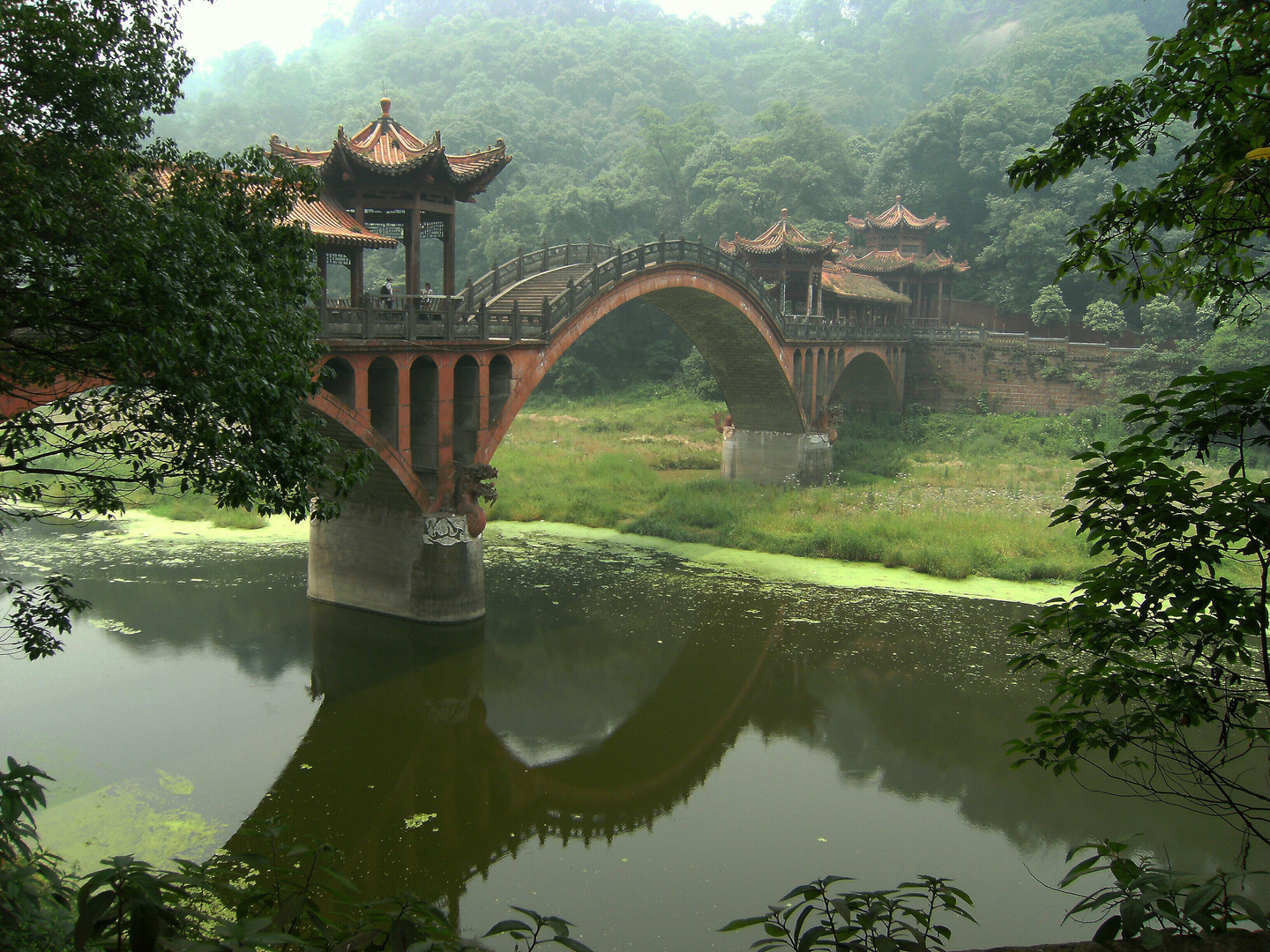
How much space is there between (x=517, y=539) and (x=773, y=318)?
12442 mm

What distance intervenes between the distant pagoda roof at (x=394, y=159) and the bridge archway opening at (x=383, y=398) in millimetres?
3667

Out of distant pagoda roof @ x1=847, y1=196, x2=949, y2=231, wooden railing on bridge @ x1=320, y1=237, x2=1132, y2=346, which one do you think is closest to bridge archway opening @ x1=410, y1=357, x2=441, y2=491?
wooden railing on bridge @ x1=320, y1=237, x2=1132, y2=346

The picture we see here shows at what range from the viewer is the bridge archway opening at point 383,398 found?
16359 millimetres

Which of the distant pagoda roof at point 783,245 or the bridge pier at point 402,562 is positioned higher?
the distant pagoda roof at point 783,245

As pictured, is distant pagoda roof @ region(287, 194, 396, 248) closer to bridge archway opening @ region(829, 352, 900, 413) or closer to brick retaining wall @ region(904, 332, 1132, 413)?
bridge archway opening @ region(829, 352, 900, 413)

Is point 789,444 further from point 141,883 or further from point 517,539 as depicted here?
point 141,883

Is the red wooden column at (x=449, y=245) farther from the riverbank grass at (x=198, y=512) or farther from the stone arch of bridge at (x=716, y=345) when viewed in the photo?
the riverbank grass at (x=198, y=512)

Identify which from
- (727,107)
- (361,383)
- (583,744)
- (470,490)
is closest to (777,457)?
(470,490)

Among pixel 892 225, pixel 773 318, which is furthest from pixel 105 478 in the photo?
pixel 892 225

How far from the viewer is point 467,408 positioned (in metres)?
18.4

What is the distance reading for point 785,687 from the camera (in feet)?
51.1

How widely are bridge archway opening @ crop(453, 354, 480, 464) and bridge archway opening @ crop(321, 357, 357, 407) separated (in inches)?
118

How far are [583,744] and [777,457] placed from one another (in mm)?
21289

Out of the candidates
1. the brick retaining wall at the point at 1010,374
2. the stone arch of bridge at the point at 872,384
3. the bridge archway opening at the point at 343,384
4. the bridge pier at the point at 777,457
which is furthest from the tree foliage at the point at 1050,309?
the bridge archway opening at the point at 343,384
